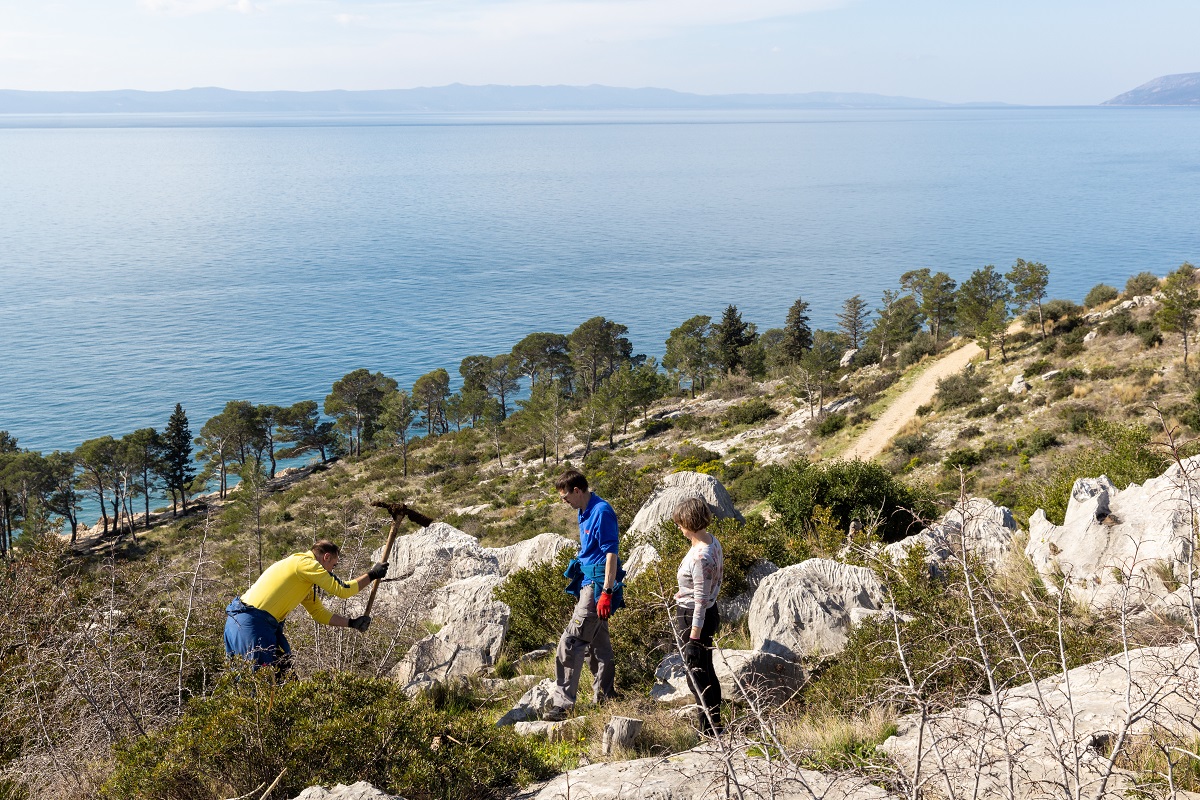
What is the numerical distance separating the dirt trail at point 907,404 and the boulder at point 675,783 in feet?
87.3

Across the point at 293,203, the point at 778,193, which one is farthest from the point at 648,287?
the point at 293,203

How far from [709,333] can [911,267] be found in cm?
4836

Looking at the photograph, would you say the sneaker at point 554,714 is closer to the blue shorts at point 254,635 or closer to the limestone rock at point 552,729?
the limestone rock at point 552,729

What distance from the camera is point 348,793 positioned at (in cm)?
445

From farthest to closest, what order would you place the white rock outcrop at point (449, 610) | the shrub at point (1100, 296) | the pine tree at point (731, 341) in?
the pine tree at point (731, 341), the shrub at point (1100, 296), the white rock outcrop at point (449, 610)

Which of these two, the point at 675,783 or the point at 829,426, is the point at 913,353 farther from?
the point at 675,783

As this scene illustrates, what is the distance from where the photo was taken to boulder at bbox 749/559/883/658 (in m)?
7.61

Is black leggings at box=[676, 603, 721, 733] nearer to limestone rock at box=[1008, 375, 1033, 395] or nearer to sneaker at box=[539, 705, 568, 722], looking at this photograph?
sneaker at box=[539, 705, 568, 722]

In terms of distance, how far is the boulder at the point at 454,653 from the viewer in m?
8.23

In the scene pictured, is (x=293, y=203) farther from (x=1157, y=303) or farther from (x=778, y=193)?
(x=1157, y=303)

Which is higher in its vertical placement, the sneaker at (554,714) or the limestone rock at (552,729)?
the limestone rock at (552,729)

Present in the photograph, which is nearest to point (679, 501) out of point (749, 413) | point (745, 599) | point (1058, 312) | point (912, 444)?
point (745, 599)

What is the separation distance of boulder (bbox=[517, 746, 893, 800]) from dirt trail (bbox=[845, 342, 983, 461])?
26.6 metres

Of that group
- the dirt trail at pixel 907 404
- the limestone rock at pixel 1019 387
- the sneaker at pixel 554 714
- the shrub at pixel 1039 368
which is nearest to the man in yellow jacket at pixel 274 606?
the sneaker at pixel 554 714
